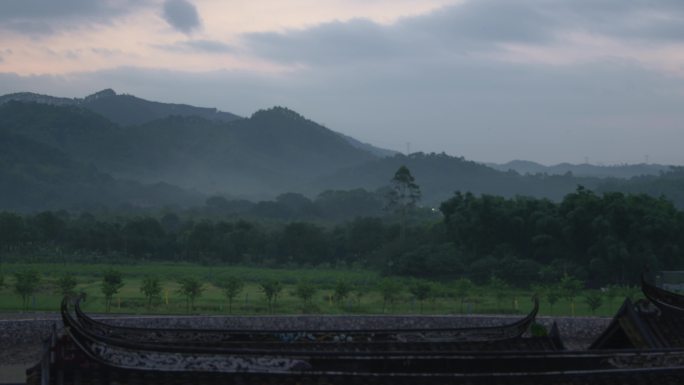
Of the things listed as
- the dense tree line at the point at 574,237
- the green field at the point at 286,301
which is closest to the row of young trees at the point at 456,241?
the dense tree line at the point at 574,237

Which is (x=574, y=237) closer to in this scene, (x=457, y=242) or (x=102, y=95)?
(x=457, y=242)

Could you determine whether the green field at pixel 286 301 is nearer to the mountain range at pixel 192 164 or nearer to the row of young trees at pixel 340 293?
the row of young trees at pixel 340 293

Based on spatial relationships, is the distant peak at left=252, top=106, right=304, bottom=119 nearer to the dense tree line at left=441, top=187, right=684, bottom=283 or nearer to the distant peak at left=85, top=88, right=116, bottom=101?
the distant peak at left=85, top=88, right=116, bottom=101

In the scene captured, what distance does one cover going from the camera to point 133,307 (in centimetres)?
2430

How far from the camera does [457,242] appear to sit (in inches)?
1435

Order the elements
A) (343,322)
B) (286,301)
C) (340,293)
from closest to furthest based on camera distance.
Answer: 1. (343,322)
2. (340,293)
3. (286,301)

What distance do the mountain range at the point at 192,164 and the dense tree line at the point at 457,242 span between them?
40449 millimetres

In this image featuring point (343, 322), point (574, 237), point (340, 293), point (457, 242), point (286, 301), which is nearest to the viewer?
point (343, 322)

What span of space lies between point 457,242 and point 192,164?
101m

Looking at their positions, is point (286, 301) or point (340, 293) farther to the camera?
point (286, 301)

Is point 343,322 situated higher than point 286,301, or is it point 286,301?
point 343,322

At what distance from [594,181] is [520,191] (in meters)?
9.97

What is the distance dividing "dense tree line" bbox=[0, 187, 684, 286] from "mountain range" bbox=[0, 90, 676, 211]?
4045 centimetres

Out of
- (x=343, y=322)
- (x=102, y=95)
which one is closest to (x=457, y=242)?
(x=343, y=322)
